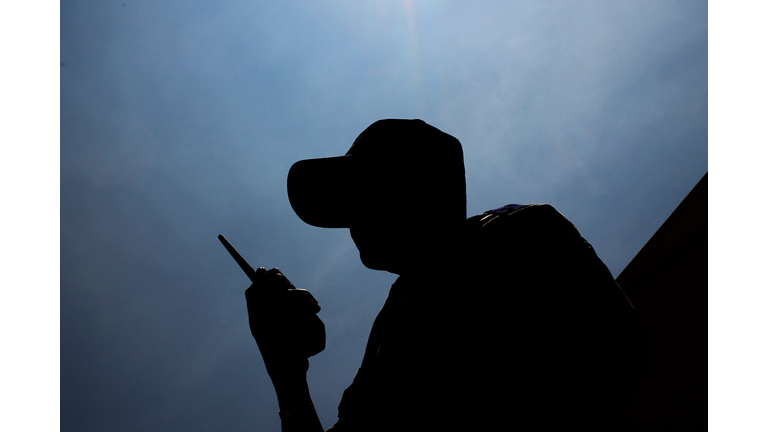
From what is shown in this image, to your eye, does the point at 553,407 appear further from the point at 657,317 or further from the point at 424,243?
the point at 657,317

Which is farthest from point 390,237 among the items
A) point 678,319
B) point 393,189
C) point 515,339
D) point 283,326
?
point 678,319

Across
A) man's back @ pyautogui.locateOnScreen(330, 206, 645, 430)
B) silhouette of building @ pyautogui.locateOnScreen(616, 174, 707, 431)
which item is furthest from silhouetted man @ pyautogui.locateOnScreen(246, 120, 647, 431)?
silhouette of building @ pyautogui.locateOnScreen(616, 174, 707, 431)

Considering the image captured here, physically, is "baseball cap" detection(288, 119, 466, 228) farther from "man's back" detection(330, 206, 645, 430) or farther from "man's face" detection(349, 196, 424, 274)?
"man's back" detection(330, 206, 645, 430)

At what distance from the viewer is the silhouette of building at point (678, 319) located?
2.99 meters

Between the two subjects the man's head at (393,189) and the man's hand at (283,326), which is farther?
the man's hand at (283,326)

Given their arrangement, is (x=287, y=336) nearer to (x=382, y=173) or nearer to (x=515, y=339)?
(x=382, y=173)

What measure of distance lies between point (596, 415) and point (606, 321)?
167 millimetres

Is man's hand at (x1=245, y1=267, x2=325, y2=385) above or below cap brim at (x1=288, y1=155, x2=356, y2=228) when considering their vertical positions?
below

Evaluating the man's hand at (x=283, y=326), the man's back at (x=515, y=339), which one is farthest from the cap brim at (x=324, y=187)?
the man's hand at (x=283, y=326)

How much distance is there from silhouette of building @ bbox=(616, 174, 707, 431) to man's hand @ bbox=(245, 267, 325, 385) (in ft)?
10.5

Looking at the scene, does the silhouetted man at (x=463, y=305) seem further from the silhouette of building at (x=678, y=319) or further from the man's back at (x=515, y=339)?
the silhouette of building at (x=678, y=319)

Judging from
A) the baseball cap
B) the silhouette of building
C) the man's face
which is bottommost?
the silhouette of building

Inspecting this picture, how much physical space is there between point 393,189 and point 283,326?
27.8 inches

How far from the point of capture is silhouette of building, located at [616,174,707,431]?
2.99 meters
